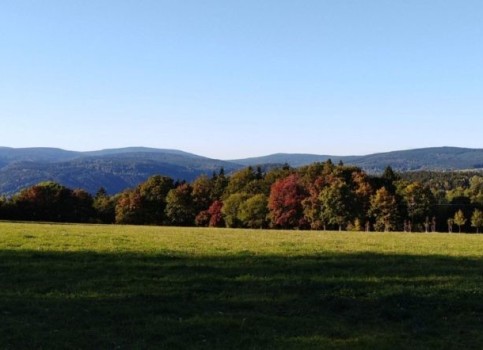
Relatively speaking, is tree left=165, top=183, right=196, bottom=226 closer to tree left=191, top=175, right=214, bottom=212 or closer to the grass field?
tree left=191, top=175, right=214, bottom=212

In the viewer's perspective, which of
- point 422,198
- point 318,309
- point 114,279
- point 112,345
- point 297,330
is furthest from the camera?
point 422,198

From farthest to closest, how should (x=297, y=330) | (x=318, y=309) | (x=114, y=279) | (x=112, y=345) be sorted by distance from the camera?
1. (x=114, y=279)
2. (x=318, y=309)
3. (x=297, y=330)
4. (x=112, y=345)

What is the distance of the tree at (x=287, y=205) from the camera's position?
329ft

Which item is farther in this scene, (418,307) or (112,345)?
(418,307)

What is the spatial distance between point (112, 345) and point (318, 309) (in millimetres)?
5319

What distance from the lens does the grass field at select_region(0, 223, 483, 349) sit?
430 inches

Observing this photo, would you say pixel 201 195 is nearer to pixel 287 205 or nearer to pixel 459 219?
pixel 287 205

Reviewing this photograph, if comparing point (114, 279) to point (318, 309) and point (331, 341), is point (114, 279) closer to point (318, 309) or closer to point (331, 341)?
point (318, 309)

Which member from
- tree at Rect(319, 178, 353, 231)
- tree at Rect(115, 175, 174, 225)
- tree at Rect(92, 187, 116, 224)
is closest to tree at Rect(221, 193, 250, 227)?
tree at Rect(115, 175, 174, 225)

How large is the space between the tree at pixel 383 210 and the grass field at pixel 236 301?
247 feet

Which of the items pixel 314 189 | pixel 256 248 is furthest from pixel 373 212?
pixel 256 248

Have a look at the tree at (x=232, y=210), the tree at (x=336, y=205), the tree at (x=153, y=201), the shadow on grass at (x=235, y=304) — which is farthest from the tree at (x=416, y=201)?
the shadow on grass at (x=235, y=304)

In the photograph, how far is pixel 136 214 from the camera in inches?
4311

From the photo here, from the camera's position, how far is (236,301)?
1395cm
